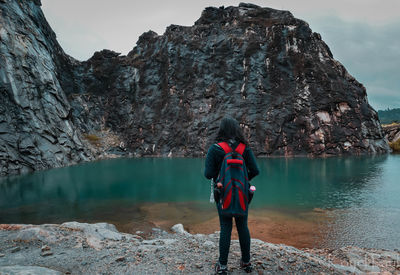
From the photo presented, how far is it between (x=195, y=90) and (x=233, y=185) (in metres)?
71.4

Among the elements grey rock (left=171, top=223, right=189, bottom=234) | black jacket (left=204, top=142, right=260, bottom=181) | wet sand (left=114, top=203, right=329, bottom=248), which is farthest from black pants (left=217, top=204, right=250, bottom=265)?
grey rock (left=171, top=223, right=189, bottom=234)

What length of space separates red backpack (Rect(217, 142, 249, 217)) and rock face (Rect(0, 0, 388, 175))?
48.7m

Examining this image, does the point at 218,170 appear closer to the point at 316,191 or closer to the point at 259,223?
the point at 259,223

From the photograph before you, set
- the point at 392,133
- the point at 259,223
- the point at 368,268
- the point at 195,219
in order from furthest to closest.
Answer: the point at 392,133 → the point at 195,219 → the point at 259,223 → the point at 368,268

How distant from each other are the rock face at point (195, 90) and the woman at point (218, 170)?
4846 centimetres

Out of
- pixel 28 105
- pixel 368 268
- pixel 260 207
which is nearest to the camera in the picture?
pixel 368 268

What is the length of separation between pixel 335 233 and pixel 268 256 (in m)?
9.37

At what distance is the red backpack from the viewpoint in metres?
4.57

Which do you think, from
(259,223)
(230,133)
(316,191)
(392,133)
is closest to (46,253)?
(230,133)

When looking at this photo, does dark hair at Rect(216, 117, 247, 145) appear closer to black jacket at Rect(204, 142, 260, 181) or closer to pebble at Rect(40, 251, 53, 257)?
black jacket at Rect(204, 142, 260, 181)

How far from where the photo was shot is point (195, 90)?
74.4 metres

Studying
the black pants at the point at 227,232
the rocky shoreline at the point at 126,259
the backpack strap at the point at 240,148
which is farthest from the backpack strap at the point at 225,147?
the rocky shoreline at the point at 126,259

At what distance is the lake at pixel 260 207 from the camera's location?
526 inches

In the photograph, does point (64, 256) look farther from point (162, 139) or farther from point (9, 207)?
point (162, 139)
